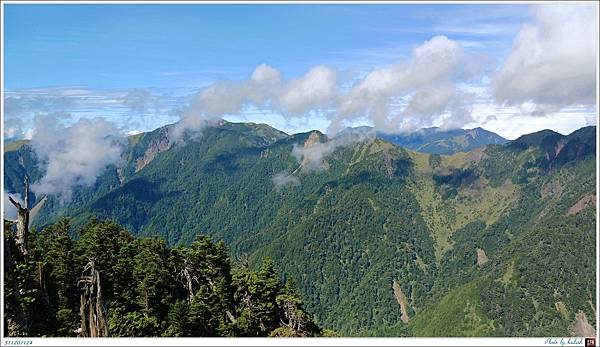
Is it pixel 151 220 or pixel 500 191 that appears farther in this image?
pixel 151 220

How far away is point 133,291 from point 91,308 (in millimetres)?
3275

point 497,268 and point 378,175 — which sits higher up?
point 378,175

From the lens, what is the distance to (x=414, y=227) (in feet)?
472

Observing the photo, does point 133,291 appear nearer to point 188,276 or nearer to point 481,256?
point 188,276

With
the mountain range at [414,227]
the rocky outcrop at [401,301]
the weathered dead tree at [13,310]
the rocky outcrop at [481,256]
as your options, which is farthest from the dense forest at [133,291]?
the rocky outcrop at [481,256]

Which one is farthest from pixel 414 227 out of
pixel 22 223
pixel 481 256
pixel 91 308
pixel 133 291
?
pixel 22 223

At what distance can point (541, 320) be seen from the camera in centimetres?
8588

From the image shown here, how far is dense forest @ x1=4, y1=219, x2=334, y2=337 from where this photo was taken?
1028 centimetres

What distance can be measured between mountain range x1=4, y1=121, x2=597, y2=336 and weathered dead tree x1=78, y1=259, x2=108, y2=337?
73235 mm

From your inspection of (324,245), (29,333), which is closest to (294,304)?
(29,333)

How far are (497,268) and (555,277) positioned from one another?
1030 cm

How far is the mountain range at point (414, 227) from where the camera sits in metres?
90.5

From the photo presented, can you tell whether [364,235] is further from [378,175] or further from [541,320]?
[541,320]

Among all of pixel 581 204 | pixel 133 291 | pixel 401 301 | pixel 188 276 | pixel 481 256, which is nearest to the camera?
pixel 133 291
